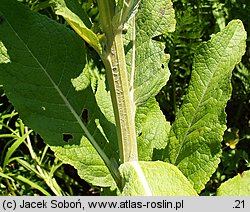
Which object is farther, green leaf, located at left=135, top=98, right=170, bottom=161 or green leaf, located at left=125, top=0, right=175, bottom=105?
green leaf, located at left=135, top=98, right=170, bottom=161

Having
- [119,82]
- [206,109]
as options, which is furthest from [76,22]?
[206,109]

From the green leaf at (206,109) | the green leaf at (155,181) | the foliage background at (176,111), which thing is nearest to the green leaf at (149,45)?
the green leaf at (206,109)

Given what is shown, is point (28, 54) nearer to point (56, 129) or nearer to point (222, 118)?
point (56, 129)

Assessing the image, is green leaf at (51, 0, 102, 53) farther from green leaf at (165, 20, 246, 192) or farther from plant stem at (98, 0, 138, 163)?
green leaf at (165, 20, 246, 192)

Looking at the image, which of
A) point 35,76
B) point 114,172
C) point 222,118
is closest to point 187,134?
point 222,118

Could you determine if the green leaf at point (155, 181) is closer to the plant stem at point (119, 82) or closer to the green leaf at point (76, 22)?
the plant stem at point (119, 82)

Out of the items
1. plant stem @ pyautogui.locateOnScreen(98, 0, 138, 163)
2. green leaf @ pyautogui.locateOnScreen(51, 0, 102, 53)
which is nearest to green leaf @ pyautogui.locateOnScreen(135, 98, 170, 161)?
plant stem @ pyautogui.locateOnScreen(98, 0, 138, 163)

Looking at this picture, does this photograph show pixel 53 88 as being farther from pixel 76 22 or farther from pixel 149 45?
pixel 76 22
